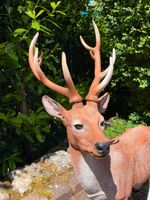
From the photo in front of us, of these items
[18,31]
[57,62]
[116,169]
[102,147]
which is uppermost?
[18,31]

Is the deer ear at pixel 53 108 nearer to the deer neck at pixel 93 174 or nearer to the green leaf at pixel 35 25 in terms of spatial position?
the deer neck at pixel 93 174

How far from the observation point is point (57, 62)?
5.90m

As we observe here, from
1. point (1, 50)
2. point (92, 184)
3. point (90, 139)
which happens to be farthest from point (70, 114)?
point (1, 50)

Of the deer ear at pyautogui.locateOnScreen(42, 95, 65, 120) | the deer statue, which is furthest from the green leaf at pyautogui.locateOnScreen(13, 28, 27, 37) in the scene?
the deer ear at pyautogui.locateOnScreen(42, 95, 65, 120)

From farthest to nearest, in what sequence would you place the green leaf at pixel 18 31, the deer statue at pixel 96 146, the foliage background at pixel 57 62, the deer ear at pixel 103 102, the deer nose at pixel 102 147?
the foliage background at pixel 57 62, the green leaf at pixel 18 31, the deer ear at pixel 103 102, the deer statue at pixel 96 146, the deer nose at pixel 102 147

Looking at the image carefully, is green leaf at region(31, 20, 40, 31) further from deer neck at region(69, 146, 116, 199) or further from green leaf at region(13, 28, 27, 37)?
deer neck at region(69, 146, 116, 199)

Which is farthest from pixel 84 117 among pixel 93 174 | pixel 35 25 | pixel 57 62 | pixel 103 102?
pixel 57 62

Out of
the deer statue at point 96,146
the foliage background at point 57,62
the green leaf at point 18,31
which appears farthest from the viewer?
the foliage background at point 57,62

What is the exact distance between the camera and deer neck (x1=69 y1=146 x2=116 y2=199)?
4.07m

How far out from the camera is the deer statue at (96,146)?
12.6 feet

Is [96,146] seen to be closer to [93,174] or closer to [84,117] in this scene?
[84,117]

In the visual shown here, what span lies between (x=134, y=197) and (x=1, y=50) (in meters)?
2.50

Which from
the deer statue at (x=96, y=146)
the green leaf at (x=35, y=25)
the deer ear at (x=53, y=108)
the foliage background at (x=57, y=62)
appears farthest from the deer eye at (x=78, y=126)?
the green leaf at (x=35, y=25)

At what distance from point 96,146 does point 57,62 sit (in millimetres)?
2450
